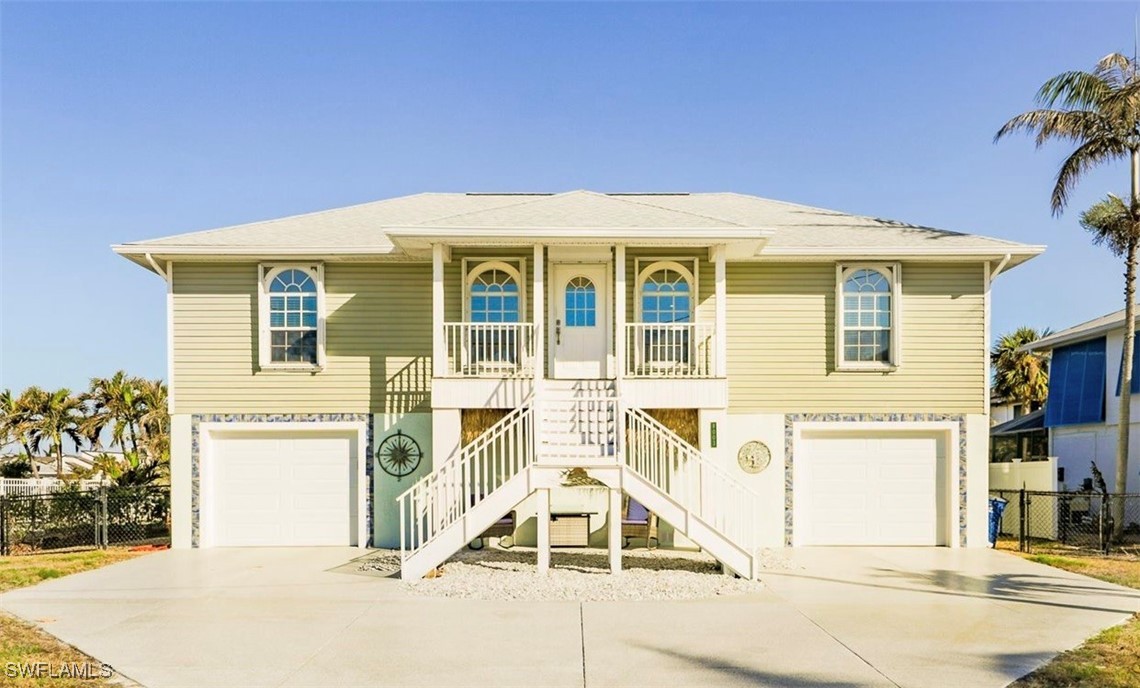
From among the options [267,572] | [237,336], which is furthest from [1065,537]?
[237,336]

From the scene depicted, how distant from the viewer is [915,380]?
13078 mm

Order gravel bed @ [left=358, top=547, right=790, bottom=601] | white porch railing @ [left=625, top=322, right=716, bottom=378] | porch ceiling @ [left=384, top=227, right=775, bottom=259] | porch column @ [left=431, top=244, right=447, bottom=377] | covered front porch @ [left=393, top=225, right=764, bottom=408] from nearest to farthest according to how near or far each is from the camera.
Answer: gravel bed @ [left=358, top=547, right=790, bottom=601], porch ceiling @ [left=384, top=227, right=775, bottom=259], porch column @ [left=431, top=244, right=447, bottom=377], white porch railing @ [left=625, top=322, right=716, bottom=378], covered front porch @ [left=393, top=225, right=764, bottom=408]

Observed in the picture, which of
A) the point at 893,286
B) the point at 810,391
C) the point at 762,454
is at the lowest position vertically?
the point at 762,454

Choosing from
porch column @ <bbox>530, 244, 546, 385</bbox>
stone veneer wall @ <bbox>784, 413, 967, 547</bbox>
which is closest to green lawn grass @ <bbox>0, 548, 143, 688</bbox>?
porch column @ <bbox>530, 244, 546, 385</bbox>

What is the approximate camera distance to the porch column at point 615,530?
1032 centimetres

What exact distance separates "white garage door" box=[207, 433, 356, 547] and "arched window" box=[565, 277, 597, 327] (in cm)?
424

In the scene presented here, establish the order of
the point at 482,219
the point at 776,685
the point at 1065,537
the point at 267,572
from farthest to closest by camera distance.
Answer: the point at 1065,537
the point at 482,219
the point at 267,572
the point at 776,685

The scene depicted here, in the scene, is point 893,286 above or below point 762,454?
above

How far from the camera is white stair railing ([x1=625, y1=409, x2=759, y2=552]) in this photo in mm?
10172

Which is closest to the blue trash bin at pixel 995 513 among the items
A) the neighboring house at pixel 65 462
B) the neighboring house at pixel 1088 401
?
the neighboring house at pixel 1088 401

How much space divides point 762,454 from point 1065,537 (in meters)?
6.41

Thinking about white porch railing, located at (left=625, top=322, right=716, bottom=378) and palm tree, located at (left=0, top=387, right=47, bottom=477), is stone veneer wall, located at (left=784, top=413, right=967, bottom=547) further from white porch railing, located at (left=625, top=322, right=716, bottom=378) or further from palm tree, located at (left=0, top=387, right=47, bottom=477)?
palm tree, located at (left=0, top=387, right=47, bottom=477)

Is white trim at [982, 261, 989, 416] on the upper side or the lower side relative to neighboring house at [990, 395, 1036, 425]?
upper

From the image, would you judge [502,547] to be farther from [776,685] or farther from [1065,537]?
[1065,537]
